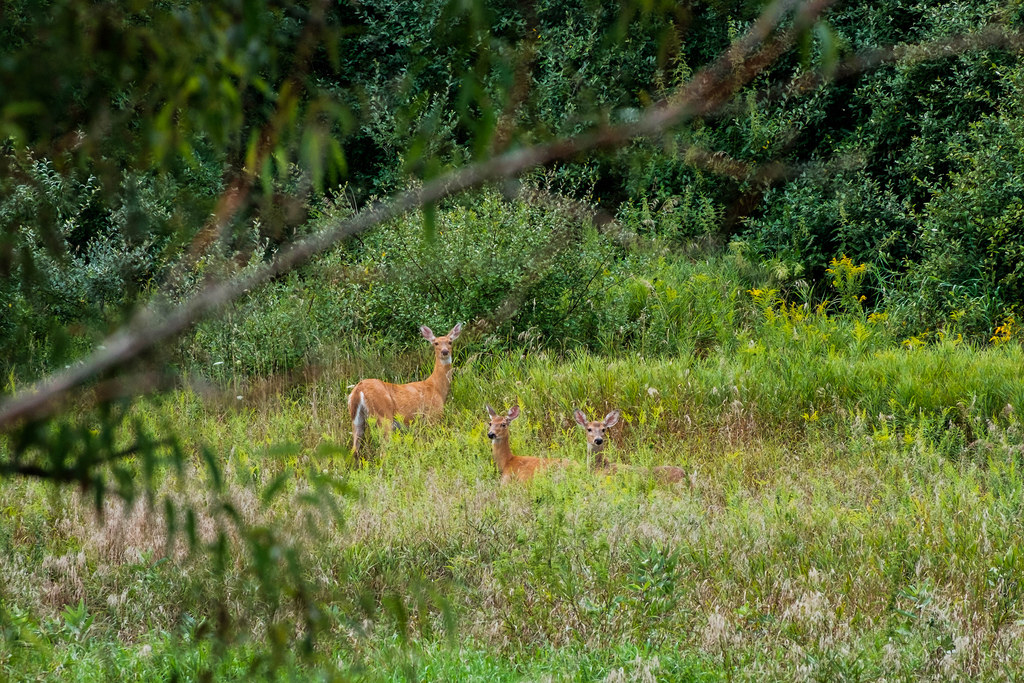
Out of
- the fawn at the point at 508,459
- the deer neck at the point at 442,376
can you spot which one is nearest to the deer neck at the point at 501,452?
the fawn at the point at 508,459

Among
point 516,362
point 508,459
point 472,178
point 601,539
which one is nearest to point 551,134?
point 472,178

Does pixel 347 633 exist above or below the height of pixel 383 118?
below

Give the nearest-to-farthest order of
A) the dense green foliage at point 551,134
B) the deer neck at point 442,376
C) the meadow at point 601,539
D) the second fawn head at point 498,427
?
the dense green foliage at point 551,134 → the meadow at point 601,539 → the second fawn head at point 498,427 → the deer neck at point 442,376

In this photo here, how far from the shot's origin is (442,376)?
9.34 m

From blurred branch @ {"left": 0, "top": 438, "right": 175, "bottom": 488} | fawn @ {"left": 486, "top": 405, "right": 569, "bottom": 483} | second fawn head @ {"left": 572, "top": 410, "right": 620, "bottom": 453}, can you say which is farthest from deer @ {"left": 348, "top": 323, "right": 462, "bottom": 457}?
blurred branch @ {"left": 0, "top": 438, "right": 175, "bottom": 488}

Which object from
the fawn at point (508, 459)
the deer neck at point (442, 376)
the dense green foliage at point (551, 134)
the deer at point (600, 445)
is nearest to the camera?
the dense green foliage at point (551, 134)

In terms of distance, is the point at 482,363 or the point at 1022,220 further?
the point at 1022,220

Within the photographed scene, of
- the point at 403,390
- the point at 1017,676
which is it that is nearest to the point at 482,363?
the point at 403,390

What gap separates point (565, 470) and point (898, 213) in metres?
7.91

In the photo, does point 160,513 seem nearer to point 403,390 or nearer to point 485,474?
point 485,474

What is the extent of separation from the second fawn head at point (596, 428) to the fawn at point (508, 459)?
298 millimetres

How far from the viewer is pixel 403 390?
29.2 feet

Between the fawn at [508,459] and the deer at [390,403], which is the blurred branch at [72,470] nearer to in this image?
→ the fawn at [508,459]

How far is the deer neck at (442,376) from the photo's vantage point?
9281 mm
